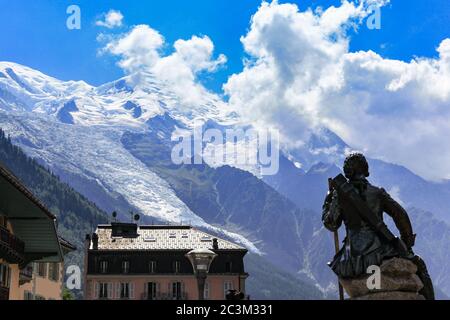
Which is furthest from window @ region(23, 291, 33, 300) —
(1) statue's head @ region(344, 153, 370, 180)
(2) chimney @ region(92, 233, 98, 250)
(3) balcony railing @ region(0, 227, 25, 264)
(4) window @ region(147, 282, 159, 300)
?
(2) chimney @ region(92, 233, 98, 250)

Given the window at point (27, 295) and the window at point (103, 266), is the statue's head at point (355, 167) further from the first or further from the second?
the window at point (103, 266)

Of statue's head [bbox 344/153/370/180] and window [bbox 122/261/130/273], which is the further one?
window [bbox 122/261/130/273]

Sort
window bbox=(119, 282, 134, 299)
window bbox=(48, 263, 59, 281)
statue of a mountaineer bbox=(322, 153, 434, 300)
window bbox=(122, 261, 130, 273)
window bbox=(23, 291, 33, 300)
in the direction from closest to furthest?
1. statue of a mountaineer bbox=(322, 153, 434, 300)
2. window bbox=(23, 291, 33, 300)
3. window bbox=(48, 263, 59, 281)
4. window bbox=(119, 282, 134, 299)
5. window bbox=(122, 261, 130, 273)

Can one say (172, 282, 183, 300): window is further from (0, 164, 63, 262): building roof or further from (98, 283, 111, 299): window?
(0, 164, 63, 262): building roof

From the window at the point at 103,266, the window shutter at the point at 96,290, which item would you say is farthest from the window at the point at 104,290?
the window at the point at 103,266

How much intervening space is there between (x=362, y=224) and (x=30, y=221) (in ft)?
94.9

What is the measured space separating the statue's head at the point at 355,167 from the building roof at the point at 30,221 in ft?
69.4

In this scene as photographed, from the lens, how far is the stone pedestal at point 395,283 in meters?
10.7

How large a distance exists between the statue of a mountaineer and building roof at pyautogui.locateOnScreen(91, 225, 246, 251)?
91229 millimetres

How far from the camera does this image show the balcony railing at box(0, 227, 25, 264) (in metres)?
33.2

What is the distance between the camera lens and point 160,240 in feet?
346

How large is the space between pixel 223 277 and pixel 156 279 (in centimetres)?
901
